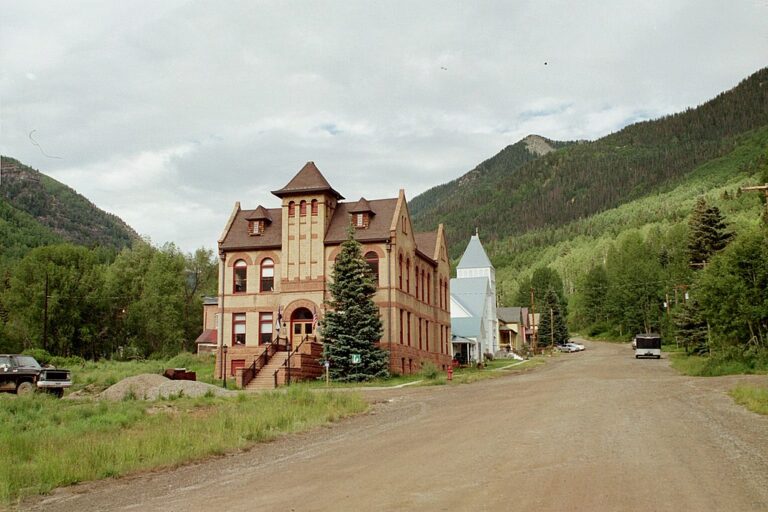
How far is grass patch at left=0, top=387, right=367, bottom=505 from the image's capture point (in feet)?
46.9

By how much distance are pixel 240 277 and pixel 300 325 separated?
5766 millimetres

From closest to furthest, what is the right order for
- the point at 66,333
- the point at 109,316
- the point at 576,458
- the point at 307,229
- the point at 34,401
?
the point at 576,458
the point at 34,401
the point at 307,229
the point at 66,333
the point at 109,316

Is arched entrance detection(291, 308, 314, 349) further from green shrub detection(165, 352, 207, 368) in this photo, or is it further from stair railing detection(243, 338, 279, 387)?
green shrub detection(165, 352, 207, 368)

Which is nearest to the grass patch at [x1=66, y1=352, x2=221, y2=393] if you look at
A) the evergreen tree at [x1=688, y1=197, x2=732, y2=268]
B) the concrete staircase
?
the concrete staircase

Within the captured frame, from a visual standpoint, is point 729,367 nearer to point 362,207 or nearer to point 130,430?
point 362,207

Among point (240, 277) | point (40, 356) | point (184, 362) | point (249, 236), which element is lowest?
point (184, 362)

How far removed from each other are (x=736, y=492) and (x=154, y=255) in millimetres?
79915

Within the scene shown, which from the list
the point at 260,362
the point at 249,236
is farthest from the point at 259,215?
the point at 260,362

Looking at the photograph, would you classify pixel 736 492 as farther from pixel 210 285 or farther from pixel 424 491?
pixel 210 285

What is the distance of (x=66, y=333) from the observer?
75.4 m

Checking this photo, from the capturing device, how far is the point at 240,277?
163ft

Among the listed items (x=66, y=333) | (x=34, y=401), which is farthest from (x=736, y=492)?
(x=66, y=333)

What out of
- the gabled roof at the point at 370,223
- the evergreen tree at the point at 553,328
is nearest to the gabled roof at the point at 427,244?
the gabled roof at the point at 370,223

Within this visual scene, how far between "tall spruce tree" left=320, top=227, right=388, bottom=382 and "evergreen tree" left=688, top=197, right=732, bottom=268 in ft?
131
